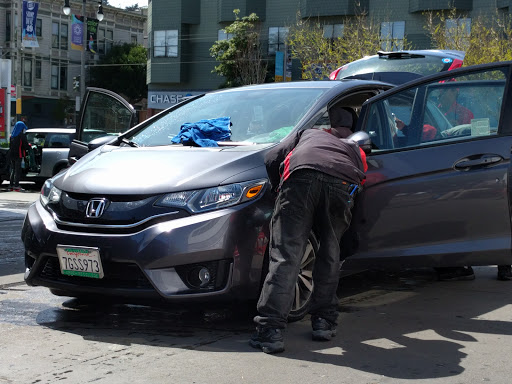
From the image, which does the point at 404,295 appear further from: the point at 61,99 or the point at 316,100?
the point at 61,99

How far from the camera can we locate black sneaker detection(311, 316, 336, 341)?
188 inches

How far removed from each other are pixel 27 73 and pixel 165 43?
51.0 feet

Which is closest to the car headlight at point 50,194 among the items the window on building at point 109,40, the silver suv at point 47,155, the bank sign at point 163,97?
the silver suv at point 47,155

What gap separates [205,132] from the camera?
5656mm

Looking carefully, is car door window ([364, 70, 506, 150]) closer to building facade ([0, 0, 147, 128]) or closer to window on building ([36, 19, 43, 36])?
building facade ([0, 0, 147, 128])

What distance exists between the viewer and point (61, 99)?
6047cm

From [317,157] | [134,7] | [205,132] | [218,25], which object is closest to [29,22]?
[218,25]

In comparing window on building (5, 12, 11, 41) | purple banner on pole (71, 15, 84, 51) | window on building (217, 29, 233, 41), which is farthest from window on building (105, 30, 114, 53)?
window on building (217, 29, 233, 41)

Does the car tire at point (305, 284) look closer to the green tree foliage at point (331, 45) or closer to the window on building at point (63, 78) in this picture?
the green tree foliage at point (331, 45)

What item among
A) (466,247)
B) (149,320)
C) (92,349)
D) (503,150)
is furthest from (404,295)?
(92,349)

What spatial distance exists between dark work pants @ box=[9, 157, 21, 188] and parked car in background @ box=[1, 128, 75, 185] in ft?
1.03

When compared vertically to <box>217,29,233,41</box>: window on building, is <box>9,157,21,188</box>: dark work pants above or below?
below

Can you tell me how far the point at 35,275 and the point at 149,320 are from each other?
0.81m

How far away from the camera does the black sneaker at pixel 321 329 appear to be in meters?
4.77
